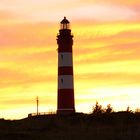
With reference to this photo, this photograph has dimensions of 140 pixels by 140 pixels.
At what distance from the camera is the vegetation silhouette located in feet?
86.4

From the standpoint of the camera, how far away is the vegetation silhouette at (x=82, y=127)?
26330 millimetres

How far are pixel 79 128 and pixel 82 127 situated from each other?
0.27 meters

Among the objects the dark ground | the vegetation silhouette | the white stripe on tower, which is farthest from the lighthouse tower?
the dark ground

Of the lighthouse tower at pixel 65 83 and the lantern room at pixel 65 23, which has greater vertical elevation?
the lantern room at pixel 65 23

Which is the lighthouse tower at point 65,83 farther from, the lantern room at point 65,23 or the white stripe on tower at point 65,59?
the lantern room at point 65,23

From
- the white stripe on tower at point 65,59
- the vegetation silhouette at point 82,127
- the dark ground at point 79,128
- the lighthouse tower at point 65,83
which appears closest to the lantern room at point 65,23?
the lighthouse tower at point 65,83

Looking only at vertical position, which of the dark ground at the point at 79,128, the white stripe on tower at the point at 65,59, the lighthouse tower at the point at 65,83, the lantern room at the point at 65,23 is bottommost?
the dark ground at the point at 79,128

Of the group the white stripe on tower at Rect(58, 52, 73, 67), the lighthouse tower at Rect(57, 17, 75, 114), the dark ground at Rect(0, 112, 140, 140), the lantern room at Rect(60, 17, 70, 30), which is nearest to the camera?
the dark ground at Rect(0, 112, 140, 140)

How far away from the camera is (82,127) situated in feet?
103

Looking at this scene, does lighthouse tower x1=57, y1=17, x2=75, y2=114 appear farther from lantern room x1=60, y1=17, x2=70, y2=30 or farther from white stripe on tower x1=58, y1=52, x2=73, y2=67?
lantern room x1=60, y1=17, x2=70, y2=30

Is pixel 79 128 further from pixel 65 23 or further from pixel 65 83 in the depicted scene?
pixel 65 23

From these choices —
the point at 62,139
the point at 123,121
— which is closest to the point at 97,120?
the point at 123,121

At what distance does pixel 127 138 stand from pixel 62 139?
2735mm

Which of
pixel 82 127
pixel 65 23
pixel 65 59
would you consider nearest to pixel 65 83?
pixel 65 59
